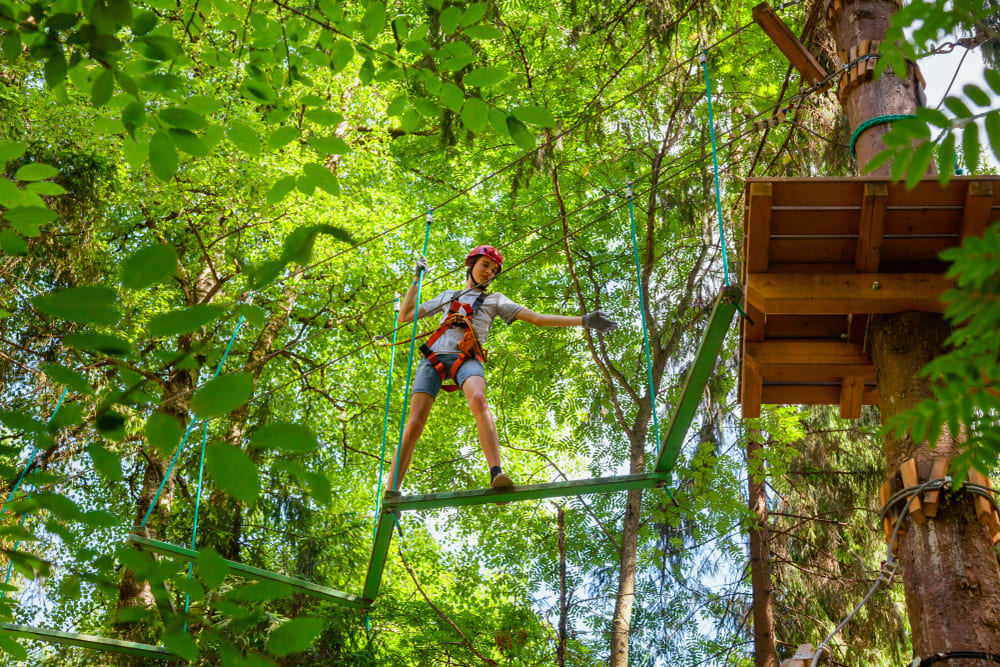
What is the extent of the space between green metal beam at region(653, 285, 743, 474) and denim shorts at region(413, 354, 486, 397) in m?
1.23

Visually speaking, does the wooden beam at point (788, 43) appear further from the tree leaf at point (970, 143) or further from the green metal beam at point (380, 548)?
the green metal beam at point (380, 548)

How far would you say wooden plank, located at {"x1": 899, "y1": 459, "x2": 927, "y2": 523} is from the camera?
3.45 metres

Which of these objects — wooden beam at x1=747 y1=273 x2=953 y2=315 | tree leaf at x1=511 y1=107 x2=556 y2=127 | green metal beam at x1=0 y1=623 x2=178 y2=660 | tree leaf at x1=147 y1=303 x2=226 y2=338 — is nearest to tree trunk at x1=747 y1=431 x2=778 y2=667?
wooden beam at x1=747 y1=273 x2=953 y2=315

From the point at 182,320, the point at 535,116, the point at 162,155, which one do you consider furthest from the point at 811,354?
the point at 182,320

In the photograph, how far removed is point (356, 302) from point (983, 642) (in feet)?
28.8

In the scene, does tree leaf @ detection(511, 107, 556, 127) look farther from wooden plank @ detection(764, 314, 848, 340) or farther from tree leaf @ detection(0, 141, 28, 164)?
wooden plank @ detection(764, 314, 848, 340)

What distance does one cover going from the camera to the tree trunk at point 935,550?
321 centimetres

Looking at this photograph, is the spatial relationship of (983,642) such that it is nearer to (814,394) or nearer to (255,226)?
(814,394)

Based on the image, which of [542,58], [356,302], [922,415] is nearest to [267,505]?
[356,302]


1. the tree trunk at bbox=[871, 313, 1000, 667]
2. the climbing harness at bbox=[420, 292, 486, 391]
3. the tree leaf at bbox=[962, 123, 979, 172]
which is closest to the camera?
the tree leaf at bbox=[962, 123, 979, 172]

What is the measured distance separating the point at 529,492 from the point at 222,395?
2.68 metres

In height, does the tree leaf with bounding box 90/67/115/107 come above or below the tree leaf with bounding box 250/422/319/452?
above

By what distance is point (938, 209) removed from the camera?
355 cm

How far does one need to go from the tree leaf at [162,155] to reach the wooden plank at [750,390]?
2893mm
